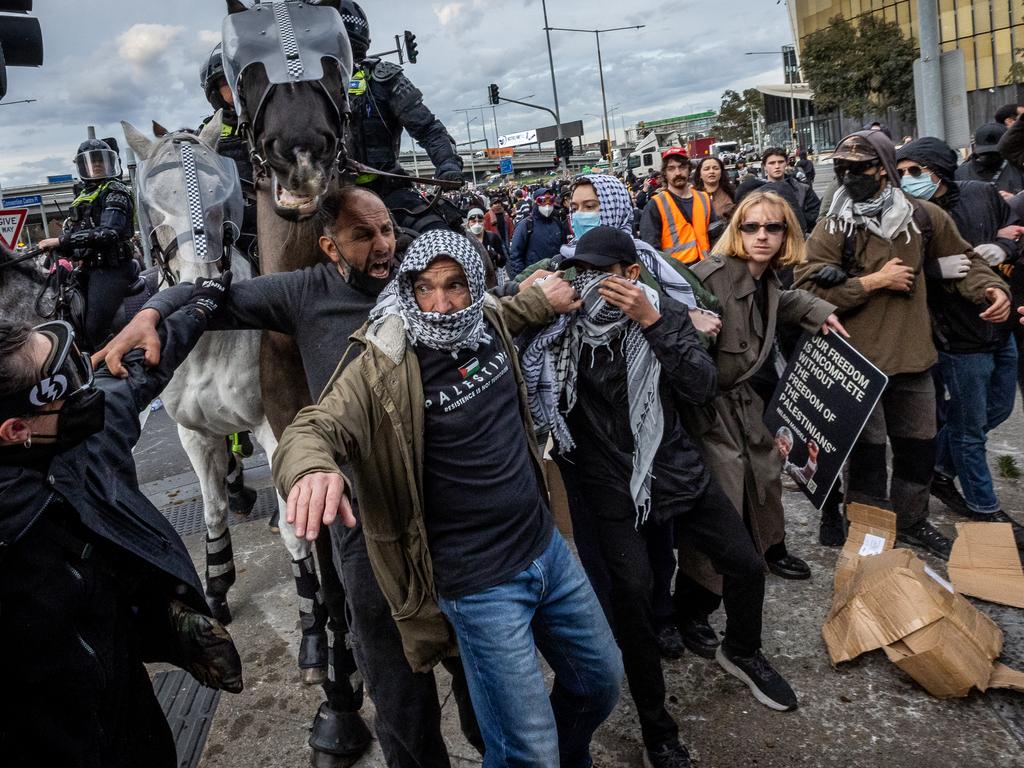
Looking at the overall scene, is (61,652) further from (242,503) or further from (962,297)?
(962,297)

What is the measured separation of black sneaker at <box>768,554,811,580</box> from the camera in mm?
4250

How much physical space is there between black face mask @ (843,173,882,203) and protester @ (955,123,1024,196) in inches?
82.7

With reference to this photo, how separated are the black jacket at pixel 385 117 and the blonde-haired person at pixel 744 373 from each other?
147 cm

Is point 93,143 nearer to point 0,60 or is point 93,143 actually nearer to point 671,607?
point 0,60

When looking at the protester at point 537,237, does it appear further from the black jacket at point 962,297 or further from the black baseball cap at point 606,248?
the black baseball cap at point 606,248

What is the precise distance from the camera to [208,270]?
11.1ft

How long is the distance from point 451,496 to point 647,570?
96cm

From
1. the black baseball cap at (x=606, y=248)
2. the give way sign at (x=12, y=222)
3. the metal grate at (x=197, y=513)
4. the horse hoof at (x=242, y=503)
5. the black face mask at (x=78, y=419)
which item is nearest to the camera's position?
the black face mask at (x=78, y=419)

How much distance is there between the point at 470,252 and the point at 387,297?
29 centimetres

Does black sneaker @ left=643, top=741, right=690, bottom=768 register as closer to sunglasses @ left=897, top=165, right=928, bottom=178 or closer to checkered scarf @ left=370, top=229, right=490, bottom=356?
checkered scarf @ left=370, top=229, right=490, bottom=356

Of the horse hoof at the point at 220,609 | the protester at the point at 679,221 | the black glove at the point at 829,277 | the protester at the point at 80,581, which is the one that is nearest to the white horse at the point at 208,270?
the horse hoof at the point at 220,609

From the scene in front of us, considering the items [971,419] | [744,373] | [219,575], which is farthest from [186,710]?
[971,419]

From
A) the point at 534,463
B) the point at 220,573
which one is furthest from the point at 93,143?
the point at 534,463

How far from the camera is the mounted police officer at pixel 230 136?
378 centimetres
